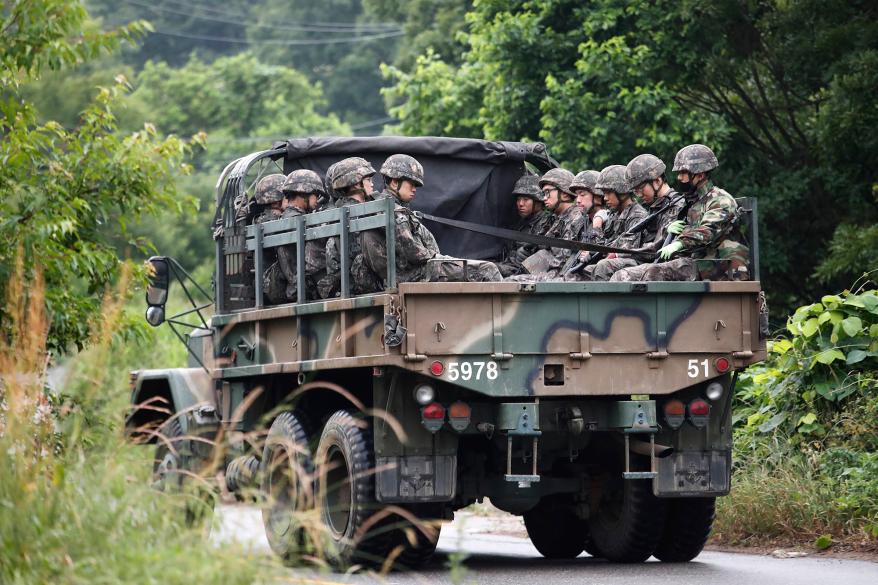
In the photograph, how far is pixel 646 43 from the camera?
20.2m

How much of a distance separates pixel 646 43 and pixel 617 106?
939 mm

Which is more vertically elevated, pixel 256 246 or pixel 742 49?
pixel 742 49

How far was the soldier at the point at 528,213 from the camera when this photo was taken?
13352 mm

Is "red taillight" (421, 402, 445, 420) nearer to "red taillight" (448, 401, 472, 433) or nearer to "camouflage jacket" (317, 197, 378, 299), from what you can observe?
"red taillight" (448, 401, 472, 433)

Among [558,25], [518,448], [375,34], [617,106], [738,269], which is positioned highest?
[375,34]

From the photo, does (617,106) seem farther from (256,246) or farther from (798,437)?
(256,246)

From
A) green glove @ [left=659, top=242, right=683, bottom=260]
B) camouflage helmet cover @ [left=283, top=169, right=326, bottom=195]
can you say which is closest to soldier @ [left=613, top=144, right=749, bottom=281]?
green glove @ [left=659, top=242, right=683, bottom=260]

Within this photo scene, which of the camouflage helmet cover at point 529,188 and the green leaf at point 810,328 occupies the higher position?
the camouflage helmet cover at point 529,188

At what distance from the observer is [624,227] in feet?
40.0

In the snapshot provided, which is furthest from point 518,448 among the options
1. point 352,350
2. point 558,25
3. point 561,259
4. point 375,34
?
point 375,34

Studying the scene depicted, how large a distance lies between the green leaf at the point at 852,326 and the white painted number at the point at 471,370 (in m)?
4.38

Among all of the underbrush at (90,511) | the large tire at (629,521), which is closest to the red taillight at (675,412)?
the large tire at (629,521)

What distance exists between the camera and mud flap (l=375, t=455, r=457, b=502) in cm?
1011

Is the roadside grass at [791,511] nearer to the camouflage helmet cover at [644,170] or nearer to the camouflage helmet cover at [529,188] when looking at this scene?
the camouflage helmet cover at [644,170]
